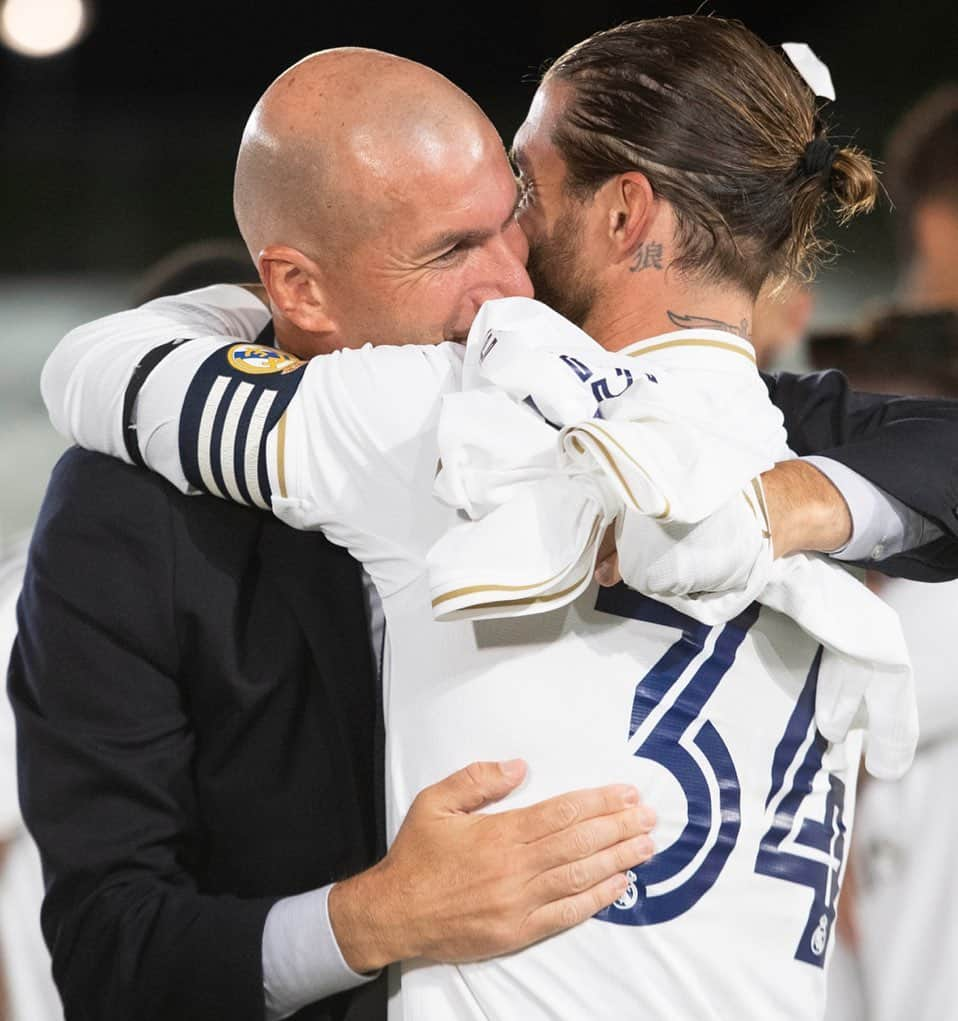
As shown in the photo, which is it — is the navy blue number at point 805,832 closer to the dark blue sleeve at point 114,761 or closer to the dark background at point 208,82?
the dark blue sleeve at point 114,761

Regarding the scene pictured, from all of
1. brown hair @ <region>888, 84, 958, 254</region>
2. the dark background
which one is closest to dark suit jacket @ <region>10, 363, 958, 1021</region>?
brown hair @ <region>888, 84, 958, 254</region>

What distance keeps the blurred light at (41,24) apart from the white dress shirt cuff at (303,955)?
3.89 m

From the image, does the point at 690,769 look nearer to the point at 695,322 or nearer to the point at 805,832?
the point at 805,832

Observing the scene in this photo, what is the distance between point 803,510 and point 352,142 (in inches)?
19.4

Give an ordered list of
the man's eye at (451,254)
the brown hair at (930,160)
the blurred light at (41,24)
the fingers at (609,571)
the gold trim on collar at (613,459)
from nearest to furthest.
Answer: the gold trim on collar at (613,459) < the fingers at (609,571) < the man's eye at (451,254) < the brown hair at (930,160) < the blurred light at (41,24)

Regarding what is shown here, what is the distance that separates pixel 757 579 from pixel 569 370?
194mm

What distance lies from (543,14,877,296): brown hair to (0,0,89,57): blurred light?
11.9 ft

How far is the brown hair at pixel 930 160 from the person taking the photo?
2.73 metres

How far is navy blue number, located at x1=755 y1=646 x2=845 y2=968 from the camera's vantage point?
1175mm

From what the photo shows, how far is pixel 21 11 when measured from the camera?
4504mm

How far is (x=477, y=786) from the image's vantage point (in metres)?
1.12

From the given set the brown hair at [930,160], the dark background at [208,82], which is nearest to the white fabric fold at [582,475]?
the brown hair at [930,160]

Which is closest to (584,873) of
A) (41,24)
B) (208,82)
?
(41,24)

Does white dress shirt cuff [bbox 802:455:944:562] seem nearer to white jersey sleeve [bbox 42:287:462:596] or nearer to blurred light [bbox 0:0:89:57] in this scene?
white jersey sleeve [bbox 42:287:462:596]
